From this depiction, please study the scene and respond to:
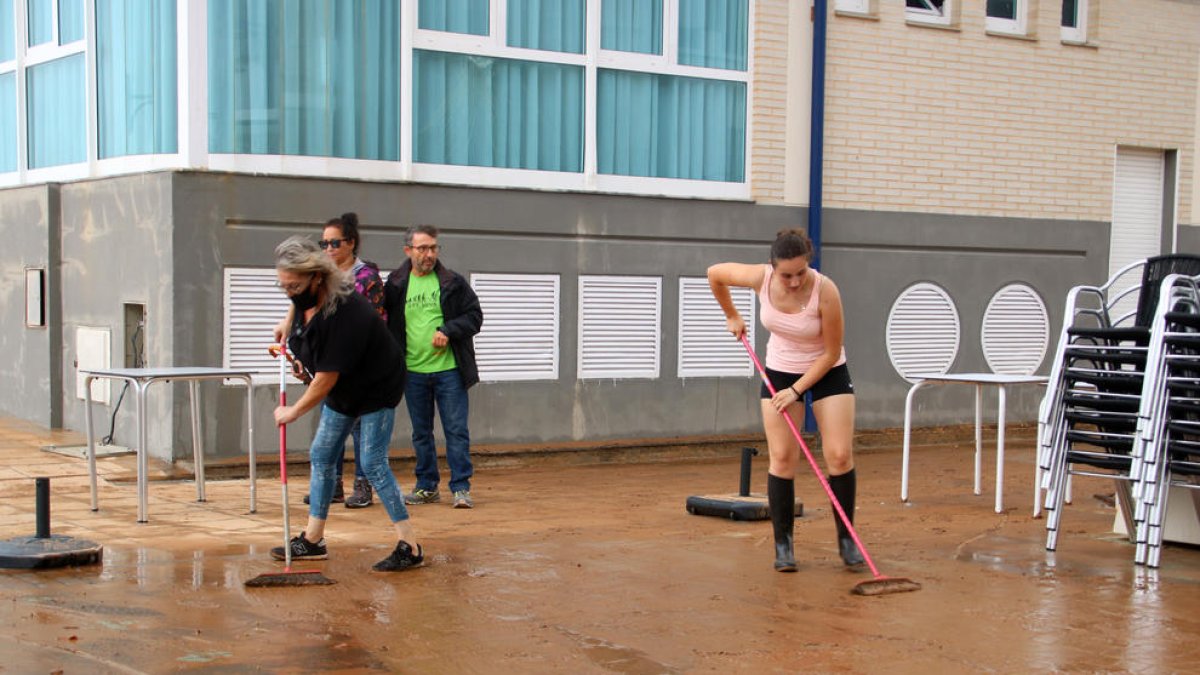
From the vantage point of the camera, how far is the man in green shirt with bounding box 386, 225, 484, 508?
→ 9984mm

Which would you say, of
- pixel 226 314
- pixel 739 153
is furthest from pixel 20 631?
pixel 739 153

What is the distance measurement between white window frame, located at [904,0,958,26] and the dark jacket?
7171 millimetres

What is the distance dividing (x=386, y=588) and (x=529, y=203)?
603 cm

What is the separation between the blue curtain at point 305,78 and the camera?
1162 cm

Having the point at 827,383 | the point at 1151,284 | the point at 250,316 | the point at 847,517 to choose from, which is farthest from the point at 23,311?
the point at 1151,284

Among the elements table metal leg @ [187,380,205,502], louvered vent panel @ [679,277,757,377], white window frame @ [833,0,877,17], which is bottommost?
table metal leg @ [187,380,205,502]

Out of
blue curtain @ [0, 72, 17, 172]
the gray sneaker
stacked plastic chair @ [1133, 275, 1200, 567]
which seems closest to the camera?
stacked plastic chair @ [1133, 275, 1200, 567]

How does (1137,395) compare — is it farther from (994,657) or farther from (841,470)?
(994,657)

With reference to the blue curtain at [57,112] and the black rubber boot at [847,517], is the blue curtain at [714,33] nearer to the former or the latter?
the blue curtain at [57,112]

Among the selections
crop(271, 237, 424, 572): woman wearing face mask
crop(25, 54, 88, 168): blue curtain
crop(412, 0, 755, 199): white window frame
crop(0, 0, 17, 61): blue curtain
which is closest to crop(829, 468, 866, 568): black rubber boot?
crop(271, 237, 424, 572): woman wearing face mask

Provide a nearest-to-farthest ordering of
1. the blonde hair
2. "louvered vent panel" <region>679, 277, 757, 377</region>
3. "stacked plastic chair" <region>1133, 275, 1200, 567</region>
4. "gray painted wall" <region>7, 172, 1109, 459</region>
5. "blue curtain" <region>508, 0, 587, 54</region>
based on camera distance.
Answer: the blonde hair < "stacked plastic chair" <region>1133, 275, 1200, 567</region> < "gray painted wall" <region>7, 172, 1109, 459</region> < "blue curtain" <region>508, 0, 587, 54</region> < "louvered vent panel" <region>679, 277, 757, 377</region>

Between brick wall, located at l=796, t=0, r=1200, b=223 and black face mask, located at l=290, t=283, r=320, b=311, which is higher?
brick wall, located at l=796, t=0, r=1200, b=223

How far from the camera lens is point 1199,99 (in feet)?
56.1

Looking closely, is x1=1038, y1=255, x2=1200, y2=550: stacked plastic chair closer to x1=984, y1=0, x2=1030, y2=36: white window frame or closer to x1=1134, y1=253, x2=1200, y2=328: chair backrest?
x1=1134, y1=253, x2=1200, y2=328: chair backrest
